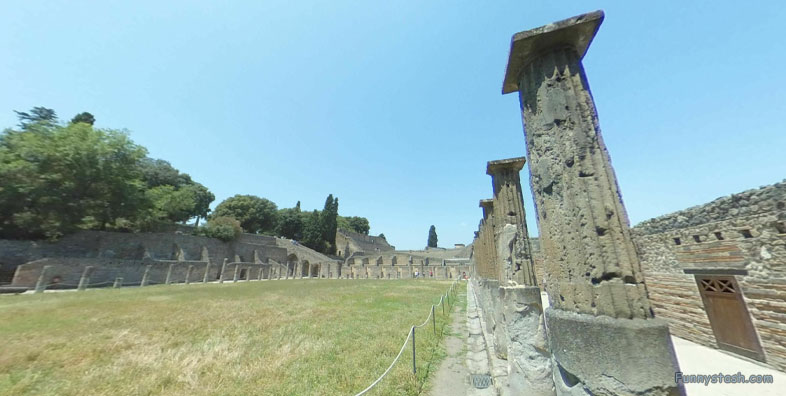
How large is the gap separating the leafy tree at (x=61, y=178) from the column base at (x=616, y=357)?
32.5 m

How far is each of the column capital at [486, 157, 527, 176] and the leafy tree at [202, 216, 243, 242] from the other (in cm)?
3889

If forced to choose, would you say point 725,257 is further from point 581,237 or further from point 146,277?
point 146,277

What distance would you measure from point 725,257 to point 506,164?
5274 millimetres

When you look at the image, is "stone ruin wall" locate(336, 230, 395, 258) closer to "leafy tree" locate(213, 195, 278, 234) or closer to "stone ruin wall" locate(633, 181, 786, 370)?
"leafy tree" locate(213, 195, 278, 234)

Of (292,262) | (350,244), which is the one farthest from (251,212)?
(350,244)

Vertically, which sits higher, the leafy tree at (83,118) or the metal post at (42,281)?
the leafy tree at (83,118)

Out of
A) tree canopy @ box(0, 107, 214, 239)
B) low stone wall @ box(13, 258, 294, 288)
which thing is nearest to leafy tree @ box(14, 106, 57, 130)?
tree canopy @ box(0, 107, 214, 239)

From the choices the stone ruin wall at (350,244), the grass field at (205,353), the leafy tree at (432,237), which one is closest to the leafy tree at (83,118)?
the grass field at (205,353)

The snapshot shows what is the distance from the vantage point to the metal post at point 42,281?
55.0 feet

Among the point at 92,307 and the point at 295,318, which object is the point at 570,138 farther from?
the point at 92,307

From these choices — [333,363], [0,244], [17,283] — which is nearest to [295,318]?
[333,363]

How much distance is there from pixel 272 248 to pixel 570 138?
145 feet

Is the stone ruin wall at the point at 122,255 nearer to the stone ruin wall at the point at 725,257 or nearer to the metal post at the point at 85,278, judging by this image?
the metal post at the point at 85,278

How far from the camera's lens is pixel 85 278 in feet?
62.8
